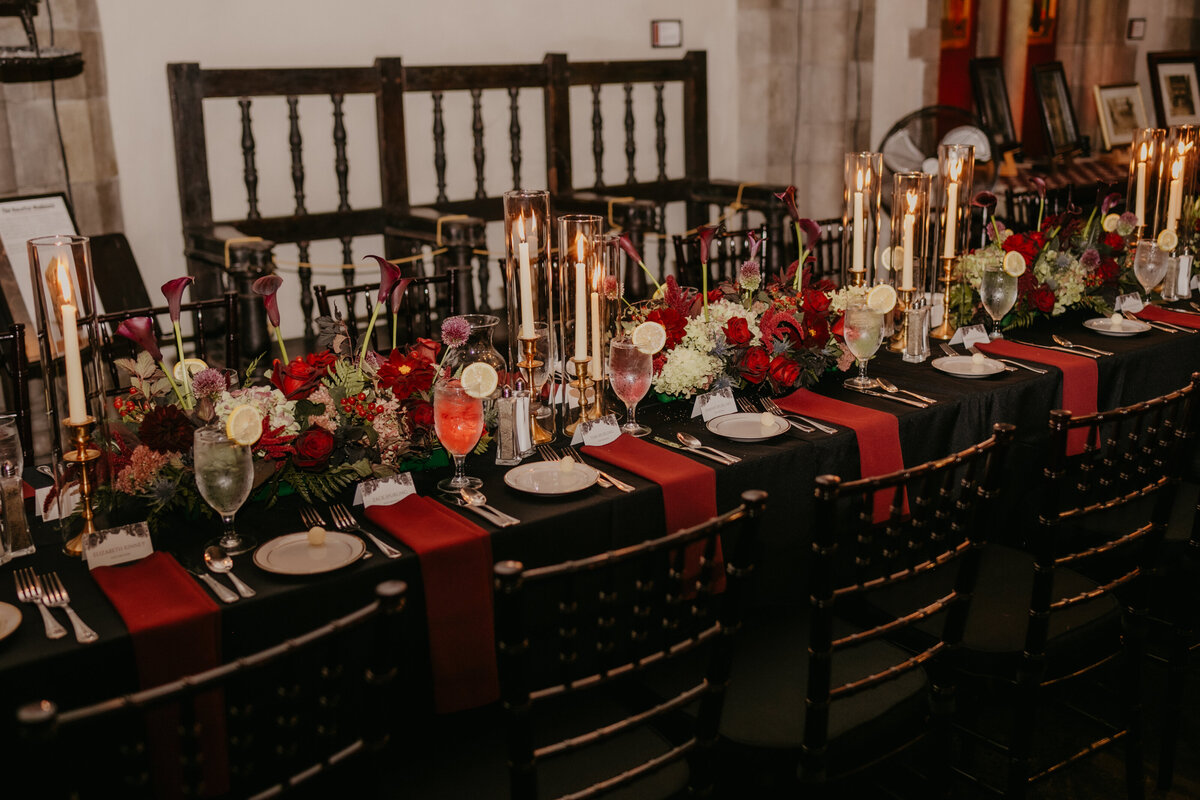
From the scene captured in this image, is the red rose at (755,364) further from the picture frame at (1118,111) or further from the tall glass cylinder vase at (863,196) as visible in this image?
the picture frame at (1118,111)

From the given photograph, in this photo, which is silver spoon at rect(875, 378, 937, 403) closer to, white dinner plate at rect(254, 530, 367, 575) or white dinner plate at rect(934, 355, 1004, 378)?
white dinner plate at rect(934, 355, 1004, 378)

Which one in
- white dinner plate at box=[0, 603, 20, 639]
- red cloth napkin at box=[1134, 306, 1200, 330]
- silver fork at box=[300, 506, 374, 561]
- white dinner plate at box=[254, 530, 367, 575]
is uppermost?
red cloth napkin at box=[1134, 306, 1200, 330]

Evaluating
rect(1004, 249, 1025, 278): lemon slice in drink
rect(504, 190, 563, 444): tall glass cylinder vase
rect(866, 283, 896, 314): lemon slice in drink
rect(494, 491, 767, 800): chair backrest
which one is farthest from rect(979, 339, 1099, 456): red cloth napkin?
rect(494, 491, 767, 800): chair backrest

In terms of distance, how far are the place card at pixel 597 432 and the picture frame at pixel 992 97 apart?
533 centimetres

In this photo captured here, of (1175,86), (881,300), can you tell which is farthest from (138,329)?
(1175,86)

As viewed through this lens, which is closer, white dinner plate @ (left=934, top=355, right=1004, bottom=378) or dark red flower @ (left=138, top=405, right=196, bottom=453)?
dark red flower @ (left=138, top=405, right=196, bottom=453)

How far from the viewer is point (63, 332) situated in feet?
5.36

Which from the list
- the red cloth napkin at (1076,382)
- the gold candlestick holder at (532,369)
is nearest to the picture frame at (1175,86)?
the red cloth napkin at (1076,382)

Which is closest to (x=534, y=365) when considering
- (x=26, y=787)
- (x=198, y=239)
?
(x=26, y=787)

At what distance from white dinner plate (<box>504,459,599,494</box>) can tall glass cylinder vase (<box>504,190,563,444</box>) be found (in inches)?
5.1

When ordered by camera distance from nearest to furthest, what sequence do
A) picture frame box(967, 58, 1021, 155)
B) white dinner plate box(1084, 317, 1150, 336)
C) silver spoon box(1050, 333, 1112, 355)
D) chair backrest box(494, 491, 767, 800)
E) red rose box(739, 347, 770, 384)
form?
1. chair backrest box(494, 491, 767, 800)
2. red rose box(739, 347, 770, 384)
3. silver spoon box(1050, 333, 1112, 355)
4. white dinner plate box(1084, 317, 1150, 336)
5. picture frame box(967, 58, 1021, 155)

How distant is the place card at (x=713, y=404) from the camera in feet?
7.30

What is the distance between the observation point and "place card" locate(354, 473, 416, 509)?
70.3 inches

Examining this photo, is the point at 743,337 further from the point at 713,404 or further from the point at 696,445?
the point at 696,445
